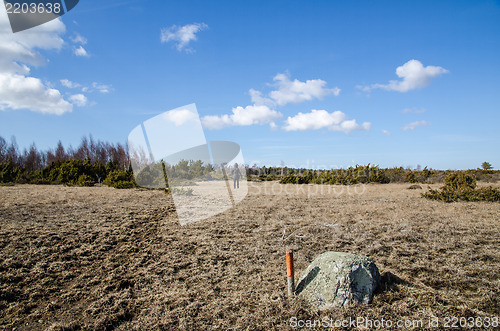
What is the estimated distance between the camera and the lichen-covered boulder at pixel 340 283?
13.9 feet

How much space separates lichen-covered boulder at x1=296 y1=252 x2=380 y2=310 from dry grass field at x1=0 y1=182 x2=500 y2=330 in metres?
0.18

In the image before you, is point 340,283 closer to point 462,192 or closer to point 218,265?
point 218,265

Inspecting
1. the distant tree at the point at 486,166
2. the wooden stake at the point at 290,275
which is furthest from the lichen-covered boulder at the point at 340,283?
the distant tree at the point at 486,166

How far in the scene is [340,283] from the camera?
4.29m

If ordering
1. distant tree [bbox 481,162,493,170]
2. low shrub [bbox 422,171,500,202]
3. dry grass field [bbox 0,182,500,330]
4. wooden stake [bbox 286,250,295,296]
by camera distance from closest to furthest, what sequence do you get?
dry grass field [bbox 0,182,500,330] → wooden stake [bbox 286,250,295,296] → low shrub [bbox 422,171,500,202] → distant tree [bbox 481,162,493,170]

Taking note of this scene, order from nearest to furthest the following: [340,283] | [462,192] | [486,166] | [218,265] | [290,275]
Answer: [340,283] < [290,275] < [218,265] < [462,192] < [486,166]

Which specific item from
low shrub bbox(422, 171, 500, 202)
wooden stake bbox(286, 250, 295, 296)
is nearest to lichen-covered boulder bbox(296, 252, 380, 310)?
wooden stake bbox(286, 250, 295, 296)

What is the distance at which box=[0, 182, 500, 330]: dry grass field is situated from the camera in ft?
13.7

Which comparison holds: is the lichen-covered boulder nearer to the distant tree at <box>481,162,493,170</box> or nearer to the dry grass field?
the dry grass field

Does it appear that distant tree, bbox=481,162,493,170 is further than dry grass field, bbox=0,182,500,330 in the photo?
Yes

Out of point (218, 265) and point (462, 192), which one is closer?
point (218, 265)

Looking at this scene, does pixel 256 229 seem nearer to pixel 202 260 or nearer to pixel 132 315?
pixel 202 260

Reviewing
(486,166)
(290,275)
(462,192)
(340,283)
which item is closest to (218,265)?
(290,275)

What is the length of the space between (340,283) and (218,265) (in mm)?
2822
